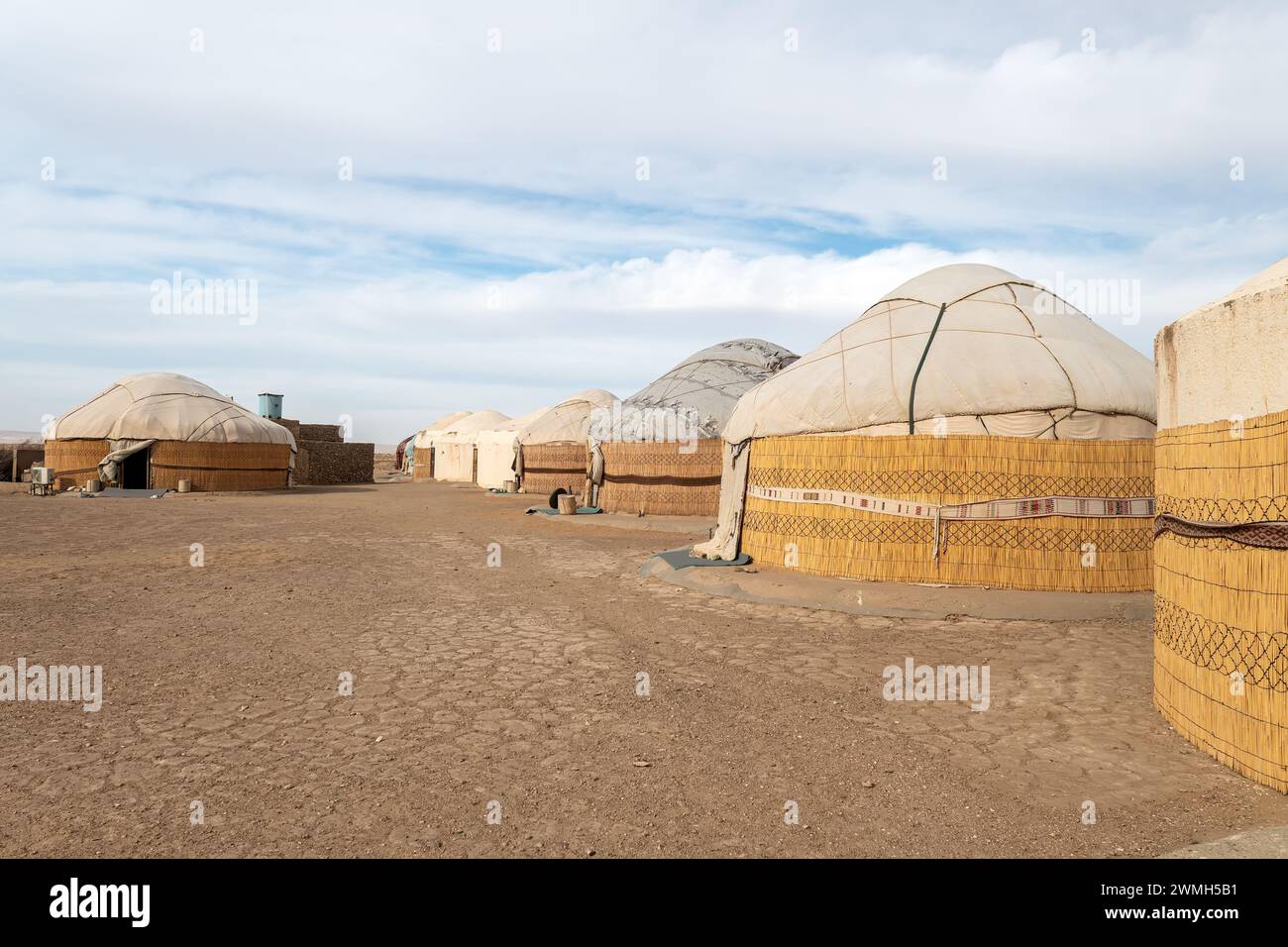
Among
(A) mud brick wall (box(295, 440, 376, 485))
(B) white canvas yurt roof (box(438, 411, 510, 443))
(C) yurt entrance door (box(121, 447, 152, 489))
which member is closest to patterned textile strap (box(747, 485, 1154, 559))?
(C) yurt entrance door (box(121, 447, 152, 489))

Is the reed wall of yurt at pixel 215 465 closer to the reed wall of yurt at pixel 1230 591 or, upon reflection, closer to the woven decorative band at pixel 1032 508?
the woven decorative band at pixel 1032 508

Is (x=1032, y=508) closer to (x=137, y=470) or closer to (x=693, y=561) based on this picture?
(x=693, y=561)

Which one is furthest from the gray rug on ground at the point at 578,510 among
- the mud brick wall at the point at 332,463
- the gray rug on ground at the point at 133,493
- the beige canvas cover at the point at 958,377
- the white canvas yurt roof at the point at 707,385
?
the mud brick wall at the point at 332,463

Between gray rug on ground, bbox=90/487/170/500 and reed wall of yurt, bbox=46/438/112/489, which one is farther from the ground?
reed wall of yurt, bbox=46/438/112/489

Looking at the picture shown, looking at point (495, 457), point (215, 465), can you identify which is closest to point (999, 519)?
point (215, 465)

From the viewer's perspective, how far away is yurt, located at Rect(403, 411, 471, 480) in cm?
4288

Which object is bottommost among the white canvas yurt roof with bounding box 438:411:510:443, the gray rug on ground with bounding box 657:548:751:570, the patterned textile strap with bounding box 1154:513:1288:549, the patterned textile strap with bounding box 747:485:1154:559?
the gray rug on ground with bounding box 657:548:751:570

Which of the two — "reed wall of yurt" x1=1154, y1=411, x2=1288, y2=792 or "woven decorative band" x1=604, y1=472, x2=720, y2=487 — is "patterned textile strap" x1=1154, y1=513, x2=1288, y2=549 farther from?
"woven decorative band" x1=604, y1=472, x2=720, y2=487

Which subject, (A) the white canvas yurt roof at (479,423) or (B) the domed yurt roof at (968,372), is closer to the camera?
(B) the domed yurt roof at (968,372)

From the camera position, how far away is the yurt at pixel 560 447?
24.5 m

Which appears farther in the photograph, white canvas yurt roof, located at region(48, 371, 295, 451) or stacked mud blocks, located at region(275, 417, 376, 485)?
stacked mud blocks, located at region(275, 417, 376, 485)

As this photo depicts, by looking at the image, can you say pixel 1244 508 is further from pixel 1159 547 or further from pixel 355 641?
pixel 355 641

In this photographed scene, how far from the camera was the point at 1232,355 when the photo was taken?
147 inches

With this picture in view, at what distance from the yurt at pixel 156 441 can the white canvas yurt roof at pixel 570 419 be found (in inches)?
336
